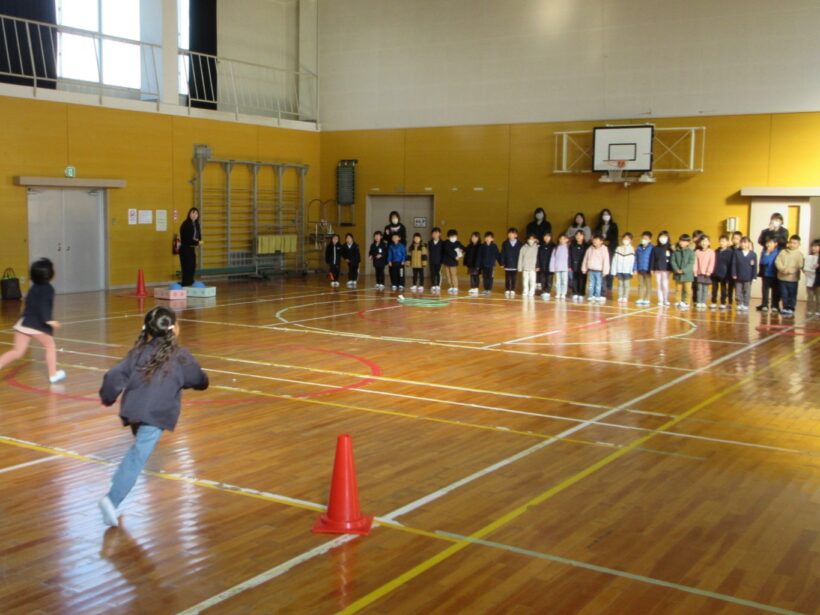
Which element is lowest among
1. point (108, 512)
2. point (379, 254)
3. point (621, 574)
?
point (621, 574)

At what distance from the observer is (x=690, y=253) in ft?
63.8

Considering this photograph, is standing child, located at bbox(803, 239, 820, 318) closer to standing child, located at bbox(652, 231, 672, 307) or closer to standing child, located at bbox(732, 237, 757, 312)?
standing child, located at bbox(732, 237, 757, 312)

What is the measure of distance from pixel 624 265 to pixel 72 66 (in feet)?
48.9

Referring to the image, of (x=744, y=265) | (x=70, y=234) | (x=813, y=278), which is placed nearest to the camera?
(x=813, y=278)

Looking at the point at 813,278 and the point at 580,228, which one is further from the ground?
the point at 580,228

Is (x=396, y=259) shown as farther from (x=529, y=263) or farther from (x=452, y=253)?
(x=529, y=263)

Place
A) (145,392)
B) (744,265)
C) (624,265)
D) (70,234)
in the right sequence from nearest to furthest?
1. (145,392)
2. (744,265)
3. (624,265)
4. (70,234)

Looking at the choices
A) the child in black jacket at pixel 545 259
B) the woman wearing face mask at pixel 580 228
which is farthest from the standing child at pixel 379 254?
the woman wearing face mask at pixel 580 228

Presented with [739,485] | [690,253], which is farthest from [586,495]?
[690,253]

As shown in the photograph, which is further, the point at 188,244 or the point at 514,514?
the point at 188,244

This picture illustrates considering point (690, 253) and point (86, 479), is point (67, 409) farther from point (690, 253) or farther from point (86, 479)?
point (690, 253)

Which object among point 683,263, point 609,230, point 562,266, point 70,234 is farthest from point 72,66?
point 683,263

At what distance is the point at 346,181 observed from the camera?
2875cm

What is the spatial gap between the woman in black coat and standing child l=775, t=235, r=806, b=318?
1387cm
